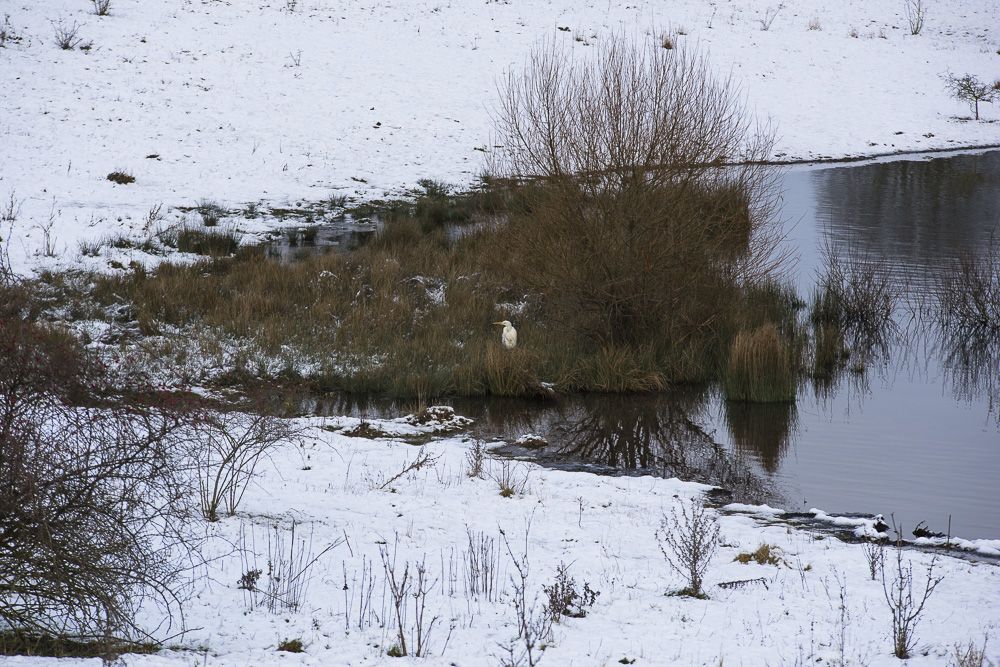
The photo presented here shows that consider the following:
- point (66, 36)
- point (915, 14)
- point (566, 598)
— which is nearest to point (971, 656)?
point (566, 598)

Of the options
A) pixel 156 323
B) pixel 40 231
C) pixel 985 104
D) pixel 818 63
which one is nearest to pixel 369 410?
pixel 156 323

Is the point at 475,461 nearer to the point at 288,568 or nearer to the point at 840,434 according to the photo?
the point at 288,568

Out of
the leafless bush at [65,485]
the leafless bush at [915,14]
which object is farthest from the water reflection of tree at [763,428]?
the leafless bush at [915,14]

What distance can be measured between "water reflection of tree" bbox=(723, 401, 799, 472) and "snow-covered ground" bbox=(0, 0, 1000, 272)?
10.7m

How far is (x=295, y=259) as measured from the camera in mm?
15672

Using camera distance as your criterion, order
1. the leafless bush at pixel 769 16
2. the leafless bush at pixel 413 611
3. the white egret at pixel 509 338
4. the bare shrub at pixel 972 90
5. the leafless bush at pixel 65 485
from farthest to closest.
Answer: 1. the leafless bush at pixel 769 16
2. the bare shrub at pixel 972 90
3. the white egret at pixel 509 338
4. the leafless bush at pixel 413 611
5. the leafless bush at pixel 65 485

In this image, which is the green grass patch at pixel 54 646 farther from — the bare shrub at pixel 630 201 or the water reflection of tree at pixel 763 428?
the bare shrub at pixel 630 201

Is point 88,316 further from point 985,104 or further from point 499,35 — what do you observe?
point 985,104

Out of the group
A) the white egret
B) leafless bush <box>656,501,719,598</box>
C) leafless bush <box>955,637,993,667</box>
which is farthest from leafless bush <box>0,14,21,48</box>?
leafless bush <box>955,637,993,667</box>

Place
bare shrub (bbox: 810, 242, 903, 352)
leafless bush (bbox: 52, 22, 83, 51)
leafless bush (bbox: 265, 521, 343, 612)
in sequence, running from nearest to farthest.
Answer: leafless bush (bbox: 265, 521, 343, 612), bare shrub (bbox: 810, 242, 903, 352), leafless bush (bbox: 52, 22, 83, 51)

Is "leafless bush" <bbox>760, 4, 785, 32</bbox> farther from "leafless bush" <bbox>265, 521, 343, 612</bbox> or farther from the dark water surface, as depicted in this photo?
"leafless bush" <bbox>265, 521, 343, 612</bbox>

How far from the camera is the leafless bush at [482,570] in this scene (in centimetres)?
448

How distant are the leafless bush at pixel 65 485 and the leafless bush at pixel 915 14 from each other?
4823 cm

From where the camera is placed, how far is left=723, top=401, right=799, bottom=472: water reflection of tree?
8500 millimetres
